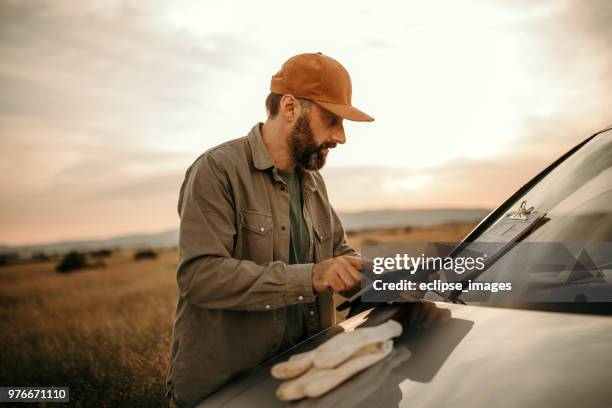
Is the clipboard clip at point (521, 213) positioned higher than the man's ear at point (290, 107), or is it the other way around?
the man's ear at point (290, 107)

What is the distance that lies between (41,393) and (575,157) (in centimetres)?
404

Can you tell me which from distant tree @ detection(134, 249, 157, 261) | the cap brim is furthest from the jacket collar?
distant tree @ detection(134, 249, 157, 261)

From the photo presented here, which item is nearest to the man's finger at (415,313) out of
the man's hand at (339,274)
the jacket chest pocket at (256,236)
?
the man's hand at (339,274)

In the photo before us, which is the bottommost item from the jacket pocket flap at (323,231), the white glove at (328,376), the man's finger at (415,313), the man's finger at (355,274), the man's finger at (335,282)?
the white glove at (328,376)

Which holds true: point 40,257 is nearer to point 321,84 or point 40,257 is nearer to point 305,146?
point 305,146

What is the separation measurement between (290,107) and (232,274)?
87cm

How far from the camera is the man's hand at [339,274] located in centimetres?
160

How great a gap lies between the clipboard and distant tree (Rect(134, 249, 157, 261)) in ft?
82.3

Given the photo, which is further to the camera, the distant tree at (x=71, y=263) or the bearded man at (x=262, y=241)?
the distant tree at (x=71, y=263)

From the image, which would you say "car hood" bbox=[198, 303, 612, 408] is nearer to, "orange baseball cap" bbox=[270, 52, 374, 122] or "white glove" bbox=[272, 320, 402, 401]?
"white glove" bbox=[272, 320, 402, 401]

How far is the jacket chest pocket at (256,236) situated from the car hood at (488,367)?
30.7 inches

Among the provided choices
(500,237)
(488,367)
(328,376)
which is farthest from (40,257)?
(488,367)

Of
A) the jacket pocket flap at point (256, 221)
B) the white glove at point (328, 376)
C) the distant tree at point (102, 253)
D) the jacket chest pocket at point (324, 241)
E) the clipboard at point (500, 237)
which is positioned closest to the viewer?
the white glove at point (328, 376)

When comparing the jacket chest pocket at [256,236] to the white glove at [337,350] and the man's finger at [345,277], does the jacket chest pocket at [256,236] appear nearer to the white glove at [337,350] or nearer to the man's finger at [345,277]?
the man's finger at [345,277]
